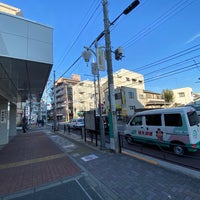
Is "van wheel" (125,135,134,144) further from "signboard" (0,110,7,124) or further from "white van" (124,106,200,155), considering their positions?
"signboard" (0,110,7,124)

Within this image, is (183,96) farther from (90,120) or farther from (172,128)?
(172,128)

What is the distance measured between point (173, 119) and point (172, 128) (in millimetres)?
379

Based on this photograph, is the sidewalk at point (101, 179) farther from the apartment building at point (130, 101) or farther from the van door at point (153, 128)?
the apartment building at point (130, 101)

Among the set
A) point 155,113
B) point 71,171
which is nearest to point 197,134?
point 155,113

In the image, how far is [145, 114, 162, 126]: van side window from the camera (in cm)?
597

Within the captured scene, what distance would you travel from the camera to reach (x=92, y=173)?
13.0 feet

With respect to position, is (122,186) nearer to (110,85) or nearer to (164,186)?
(164,186)

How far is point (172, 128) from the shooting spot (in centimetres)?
538

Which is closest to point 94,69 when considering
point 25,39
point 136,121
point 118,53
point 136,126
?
point 118,53

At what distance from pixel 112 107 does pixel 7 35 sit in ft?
15.0

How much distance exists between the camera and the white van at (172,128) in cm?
492

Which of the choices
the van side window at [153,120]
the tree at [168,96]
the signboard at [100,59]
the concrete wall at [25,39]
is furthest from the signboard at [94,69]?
the tree at [168,96]

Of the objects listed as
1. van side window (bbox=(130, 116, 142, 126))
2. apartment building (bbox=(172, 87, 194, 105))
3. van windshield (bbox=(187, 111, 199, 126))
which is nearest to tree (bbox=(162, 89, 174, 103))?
apartment building (bbox=(172, 87, 194, 105))

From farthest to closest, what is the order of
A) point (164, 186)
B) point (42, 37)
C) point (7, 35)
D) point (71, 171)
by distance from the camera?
point (42, 37)
point (71, 171)
point (7, 35)
point (164, 186)
